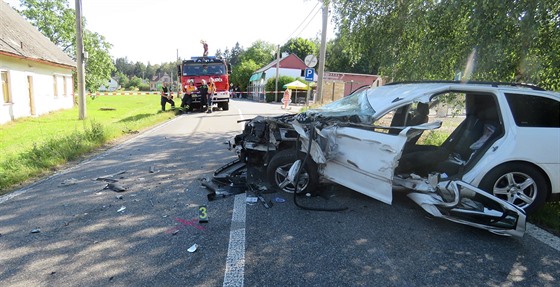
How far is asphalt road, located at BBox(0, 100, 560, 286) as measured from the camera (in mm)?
3020

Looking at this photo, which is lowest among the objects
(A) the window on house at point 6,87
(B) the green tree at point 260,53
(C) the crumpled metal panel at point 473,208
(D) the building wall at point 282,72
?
(C) the crumpled metal panel at point 473,208

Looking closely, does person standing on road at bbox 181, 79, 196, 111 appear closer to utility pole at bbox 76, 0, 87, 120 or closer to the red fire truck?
the red fire truck

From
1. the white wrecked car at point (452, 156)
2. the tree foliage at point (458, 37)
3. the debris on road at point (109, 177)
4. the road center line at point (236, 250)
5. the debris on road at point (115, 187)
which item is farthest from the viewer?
the debris on road at point (109, 177)

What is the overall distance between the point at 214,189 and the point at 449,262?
323 centimetres

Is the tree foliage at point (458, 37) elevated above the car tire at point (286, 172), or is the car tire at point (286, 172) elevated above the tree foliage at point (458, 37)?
the tree foliage at point (458, 37)

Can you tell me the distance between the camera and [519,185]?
4.19 m

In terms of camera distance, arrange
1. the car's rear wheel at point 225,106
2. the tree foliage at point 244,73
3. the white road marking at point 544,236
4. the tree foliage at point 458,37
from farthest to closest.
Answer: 1. the tree foliage at point 244,73
2. the car's rear wheel at point 225,106
3. the tree foliage at point 458,37
4. the white road marking at point 544,236

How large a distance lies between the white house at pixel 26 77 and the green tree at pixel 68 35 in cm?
1043

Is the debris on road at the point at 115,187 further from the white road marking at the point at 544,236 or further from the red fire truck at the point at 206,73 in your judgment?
the red fire truck at the point at 206,73

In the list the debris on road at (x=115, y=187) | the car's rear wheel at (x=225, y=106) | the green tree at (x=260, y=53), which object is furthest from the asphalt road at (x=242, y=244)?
the green tree at (x=260, y=53)

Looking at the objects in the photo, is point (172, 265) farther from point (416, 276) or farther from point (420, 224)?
point (420, 224)

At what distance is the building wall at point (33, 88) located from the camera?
51.9 ft

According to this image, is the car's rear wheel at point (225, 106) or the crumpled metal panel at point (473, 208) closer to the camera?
the crumpled metal panel at point (473, 208)

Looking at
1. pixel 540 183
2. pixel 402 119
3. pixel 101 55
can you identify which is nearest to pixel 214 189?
pixel 402 119
